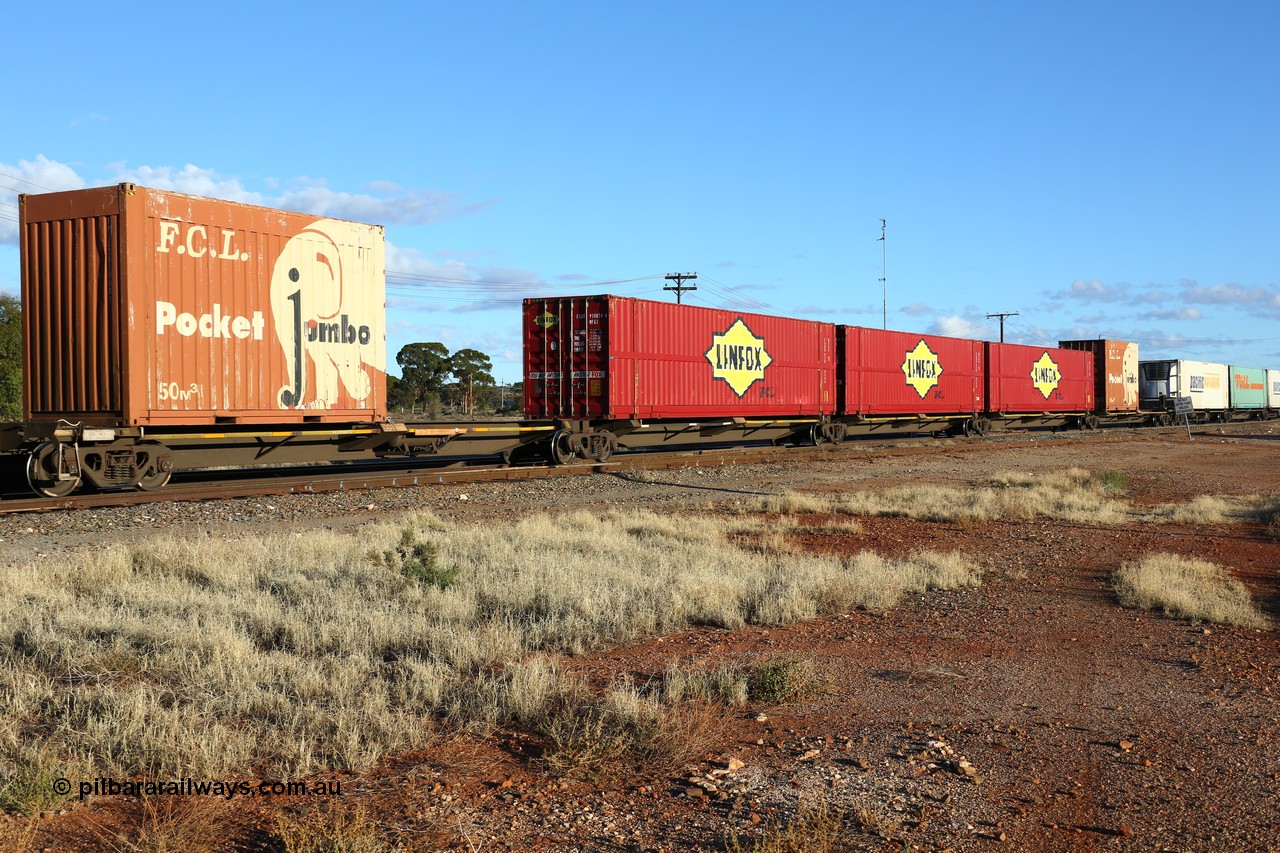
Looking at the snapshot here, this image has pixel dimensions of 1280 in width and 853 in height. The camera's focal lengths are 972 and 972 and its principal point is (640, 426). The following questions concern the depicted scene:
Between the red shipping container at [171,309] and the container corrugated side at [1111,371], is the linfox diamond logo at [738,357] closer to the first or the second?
the red shipping container at [171,309]

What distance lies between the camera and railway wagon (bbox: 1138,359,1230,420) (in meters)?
50.8

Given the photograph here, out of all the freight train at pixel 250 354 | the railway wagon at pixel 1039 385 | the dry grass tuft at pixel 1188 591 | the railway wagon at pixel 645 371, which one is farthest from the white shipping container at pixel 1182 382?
the dry grass tuft at pixel 1188 591

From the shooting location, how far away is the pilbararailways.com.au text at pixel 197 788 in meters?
4.26

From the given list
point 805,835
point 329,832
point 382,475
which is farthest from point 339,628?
point 382,475

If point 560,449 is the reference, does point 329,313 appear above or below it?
above

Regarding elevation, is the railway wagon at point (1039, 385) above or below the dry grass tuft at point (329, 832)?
above

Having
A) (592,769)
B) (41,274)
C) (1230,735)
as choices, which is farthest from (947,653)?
(41,274)

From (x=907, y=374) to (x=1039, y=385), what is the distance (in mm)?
12241

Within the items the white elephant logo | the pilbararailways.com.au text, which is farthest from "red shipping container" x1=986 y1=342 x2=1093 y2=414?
the pilbararailways.com.au text

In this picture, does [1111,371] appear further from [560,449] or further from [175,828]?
[175,828]

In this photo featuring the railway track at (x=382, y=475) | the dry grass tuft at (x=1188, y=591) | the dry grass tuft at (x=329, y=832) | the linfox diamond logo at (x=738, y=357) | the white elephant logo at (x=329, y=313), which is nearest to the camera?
the dry grass tuft at (x=329, y=832)

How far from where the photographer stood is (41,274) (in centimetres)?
1401

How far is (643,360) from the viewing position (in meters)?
21.8

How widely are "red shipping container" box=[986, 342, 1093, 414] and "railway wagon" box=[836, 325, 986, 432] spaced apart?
2.83 feet
